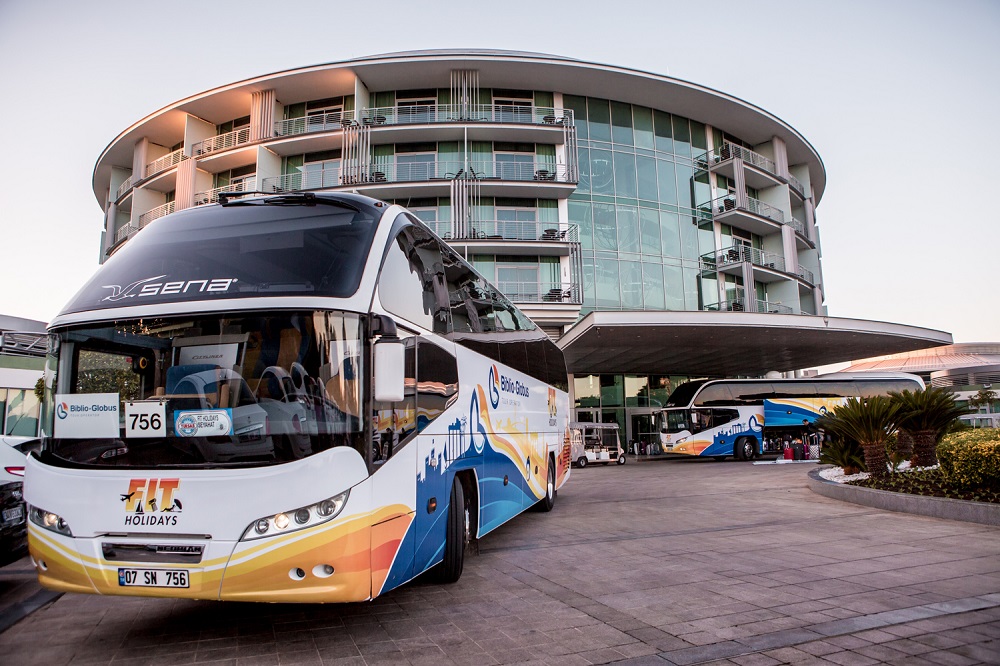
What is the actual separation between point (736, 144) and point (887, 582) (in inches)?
1367

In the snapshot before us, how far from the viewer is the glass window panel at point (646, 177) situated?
32.0 metres

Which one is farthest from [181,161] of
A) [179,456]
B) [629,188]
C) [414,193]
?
[179,456]

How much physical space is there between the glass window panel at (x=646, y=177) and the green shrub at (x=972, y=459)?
23229 millimetres

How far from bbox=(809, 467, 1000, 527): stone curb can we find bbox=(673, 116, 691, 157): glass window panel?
24.1 metres

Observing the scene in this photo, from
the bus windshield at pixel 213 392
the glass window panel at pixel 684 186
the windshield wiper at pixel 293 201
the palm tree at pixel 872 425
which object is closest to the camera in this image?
the bus windshield at pixel 213 392

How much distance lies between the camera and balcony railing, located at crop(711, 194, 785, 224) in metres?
33.8

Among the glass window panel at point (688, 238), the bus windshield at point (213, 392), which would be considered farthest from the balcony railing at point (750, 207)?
the bus windshield at point (213, 392)

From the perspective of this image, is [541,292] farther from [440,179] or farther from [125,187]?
[125,187]

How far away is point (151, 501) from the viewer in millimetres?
4277

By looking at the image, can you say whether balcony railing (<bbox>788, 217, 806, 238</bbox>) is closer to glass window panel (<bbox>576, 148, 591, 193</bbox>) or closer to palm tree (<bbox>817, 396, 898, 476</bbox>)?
glass window panel (<bbox>576, 148, 591, 193</bbox>)

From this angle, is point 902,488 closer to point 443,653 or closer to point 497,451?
point 497,451

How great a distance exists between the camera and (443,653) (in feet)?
14.4

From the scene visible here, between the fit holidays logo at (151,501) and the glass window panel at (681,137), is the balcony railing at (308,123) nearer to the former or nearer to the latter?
the glass window panel at (681,137)

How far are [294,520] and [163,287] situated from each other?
2014mm
